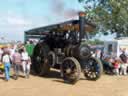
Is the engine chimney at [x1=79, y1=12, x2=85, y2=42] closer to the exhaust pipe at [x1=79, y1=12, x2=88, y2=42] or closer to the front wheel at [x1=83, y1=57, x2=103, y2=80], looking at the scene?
the exhaust pipe at [x1=79, y1=12, x2=88, y2=42]

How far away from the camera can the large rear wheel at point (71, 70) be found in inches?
583

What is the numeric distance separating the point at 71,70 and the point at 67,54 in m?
0.92

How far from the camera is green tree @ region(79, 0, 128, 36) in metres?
32.2

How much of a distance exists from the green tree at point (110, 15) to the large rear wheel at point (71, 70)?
16.7 m

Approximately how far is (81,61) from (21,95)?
384 cm

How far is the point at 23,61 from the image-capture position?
52.5 ft

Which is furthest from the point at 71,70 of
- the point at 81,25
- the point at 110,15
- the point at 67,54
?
the point at 110,15

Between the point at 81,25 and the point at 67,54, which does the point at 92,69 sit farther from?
the point at 81,25

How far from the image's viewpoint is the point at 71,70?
1520 cm

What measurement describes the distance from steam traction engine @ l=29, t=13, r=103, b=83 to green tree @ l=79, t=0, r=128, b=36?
1516cm

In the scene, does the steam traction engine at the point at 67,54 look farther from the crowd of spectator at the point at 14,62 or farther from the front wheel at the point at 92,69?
the crowd of spectator at the point at 14,62

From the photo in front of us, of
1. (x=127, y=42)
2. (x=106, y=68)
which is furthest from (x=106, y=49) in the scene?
(x=106, y=68)

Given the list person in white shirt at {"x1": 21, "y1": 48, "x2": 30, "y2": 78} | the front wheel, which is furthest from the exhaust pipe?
person in white shirt at {"x1": 21, "y1": 48, "x2": 30, "y2": 78}

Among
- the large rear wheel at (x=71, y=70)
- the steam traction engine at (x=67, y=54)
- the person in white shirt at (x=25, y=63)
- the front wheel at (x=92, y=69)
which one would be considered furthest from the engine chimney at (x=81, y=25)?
the person in white shirt at (x=25, y=63)
